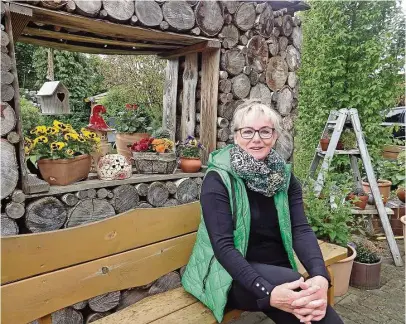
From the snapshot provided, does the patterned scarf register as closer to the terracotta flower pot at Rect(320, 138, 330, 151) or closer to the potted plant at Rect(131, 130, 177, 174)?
the potted plant at Rect(131, 130, 177, 174)

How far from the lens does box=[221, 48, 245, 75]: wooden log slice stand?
3.09 meters

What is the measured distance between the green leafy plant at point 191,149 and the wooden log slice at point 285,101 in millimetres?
965

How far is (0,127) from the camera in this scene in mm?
2041

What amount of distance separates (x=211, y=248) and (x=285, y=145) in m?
2.07

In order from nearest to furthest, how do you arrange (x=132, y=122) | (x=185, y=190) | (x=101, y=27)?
1. (x=101, y=27)
2. (x=185, y=190)
3. (x=132, y=122)

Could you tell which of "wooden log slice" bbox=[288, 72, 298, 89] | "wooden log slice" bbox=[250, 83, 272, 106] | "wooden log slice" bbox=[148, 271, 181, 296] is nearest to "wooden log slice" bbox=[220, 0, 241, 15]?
"wooden log slice" bbox=[250, 83, 272, 106]

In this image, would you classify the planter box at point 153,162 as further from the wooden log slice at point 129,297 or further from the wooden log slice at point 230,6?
the wooden log slice at point 230,6

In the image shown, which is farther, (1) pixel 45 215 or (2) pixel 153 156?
(2) pixel 153 156

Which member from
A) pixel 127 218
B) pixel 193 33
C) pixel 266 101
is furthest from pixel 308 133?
pixel 127 218

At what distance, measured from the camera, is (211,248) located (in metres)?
1.92

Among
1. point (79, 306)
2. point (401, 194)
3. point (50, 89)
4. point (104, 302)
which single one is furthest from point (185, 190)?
point (401, 194)

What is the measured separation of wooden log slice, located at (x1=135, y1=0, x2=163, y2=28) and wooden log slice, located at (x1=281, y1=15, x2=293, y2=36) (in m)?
1.39

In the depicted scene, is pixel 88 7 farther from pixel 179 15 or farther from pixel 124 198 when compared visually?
pixel 124 198

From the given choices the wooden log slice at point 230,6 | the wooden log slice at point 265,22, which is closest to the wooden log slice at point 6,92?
the wooden log slice at point 230,6
